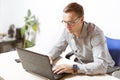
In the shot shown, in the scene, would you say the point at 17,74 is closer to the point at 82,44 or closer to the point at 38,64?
the point at 38,64

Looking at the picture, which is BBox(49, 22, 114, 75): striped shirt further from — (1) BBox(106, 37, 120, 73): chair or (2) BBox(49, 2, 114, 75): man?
(1) BBox(106, 37, 120, 73): chair

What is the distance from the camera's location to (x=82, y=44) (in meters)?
1.83

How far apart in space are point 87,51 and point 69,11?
435 mm

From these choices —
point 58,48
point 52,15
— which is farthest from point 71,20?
point 52,15

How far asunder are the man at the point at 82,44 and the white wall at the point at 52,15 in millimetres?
690

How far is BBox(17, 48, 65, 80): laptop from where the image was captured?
1.43m

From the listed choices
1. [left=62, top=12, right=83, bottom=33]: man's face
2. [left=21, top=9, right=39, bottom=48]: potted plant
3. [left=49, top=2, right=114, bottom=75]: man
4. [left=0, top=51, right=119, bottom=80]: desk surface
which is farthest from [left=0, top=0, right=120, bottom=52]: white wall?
[left=0, top=51, right=119, bottom=80]: desk surface

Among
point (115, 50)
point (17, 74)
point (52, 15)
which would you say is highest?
point (52, 15)

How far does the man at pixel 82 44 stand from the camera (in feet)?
5.00

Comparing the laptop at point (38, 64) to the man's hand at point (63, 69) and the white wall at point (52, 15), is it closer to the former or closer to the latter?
the man's hand at point (63, 69)

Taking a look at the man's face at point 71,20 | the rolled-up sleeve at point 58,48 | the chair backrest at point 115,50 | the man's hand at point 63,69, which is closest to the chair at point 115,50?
the chair backrest at point 115,50

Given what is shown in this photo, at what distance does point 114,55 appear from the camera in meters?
2.05

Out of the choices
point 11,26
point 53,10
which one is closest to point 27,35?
point 11,26

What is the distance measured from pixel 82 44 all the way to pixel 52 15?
1597mm
